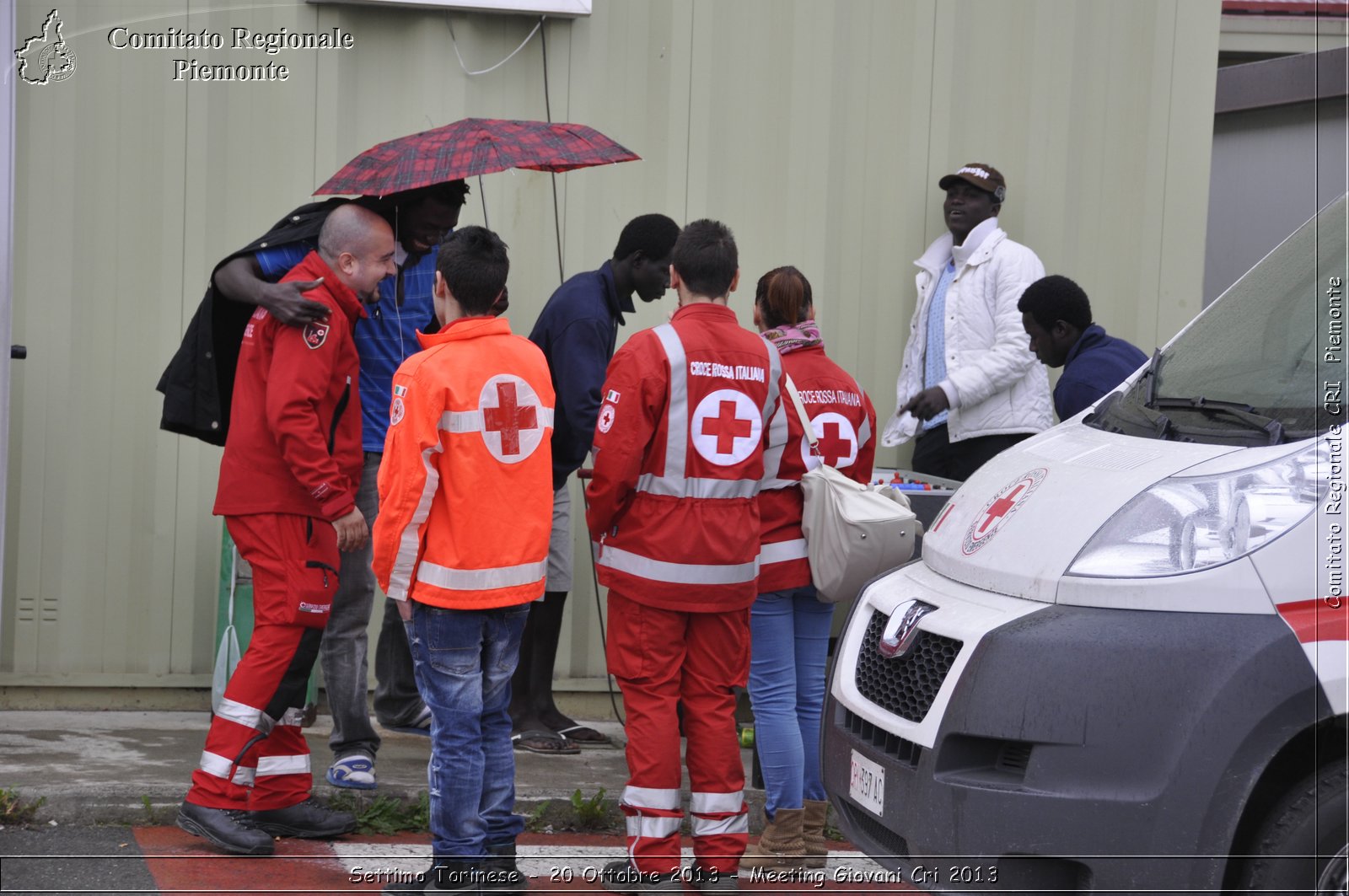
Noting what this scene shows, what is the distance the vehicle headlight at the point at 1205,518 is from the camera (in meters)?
3.50

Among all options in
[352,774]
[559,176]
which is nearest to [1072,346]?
[559,176]

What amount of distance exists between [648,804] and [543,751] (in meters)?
1.78

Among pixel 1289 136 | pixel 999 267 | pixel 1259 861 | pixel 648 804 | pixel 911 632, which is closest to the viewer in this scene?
pixel 1259 861

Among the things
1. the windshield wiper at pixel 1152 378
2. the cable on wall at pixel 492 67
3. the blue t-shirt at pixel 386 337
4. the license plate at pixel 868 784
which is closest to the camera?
the license plate at pixel 868 784

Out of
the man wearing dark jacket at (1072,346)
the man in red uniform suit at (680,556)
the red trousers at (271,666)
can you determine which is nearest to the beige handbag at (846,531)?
the man in red uniform suit at (680,556)

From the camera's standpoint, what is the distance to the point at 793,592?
5254mm

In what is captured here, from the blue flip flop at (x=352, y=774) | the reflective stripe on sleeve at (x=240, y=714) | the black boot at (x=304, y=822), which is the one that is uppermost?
the reflective stripe on sleeve at (x=240, y=714)

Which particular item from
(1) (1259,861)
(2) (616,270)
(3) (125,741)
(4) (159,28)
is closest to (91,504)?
(3) (125,741)

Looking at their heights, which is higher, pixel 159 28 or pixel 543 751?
pixel 159 28

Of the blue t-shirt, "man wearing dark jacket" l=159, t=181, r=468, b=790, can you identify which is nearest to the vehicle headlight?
"man wearing dark jacket" l=159, t=181, r=468, b=790

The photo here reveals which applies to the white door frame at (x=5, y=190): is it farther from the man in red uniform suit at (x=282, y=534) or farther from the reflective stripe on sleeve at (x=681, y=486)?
the reflective stripe on sleeve at (x=681, y=486)

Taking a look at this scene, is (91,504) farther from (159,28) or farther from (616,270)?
(616,270)

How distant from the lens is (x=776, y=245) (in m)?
7.27

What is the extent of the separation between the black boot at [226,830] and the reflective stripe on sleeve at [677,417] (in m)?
1.85
